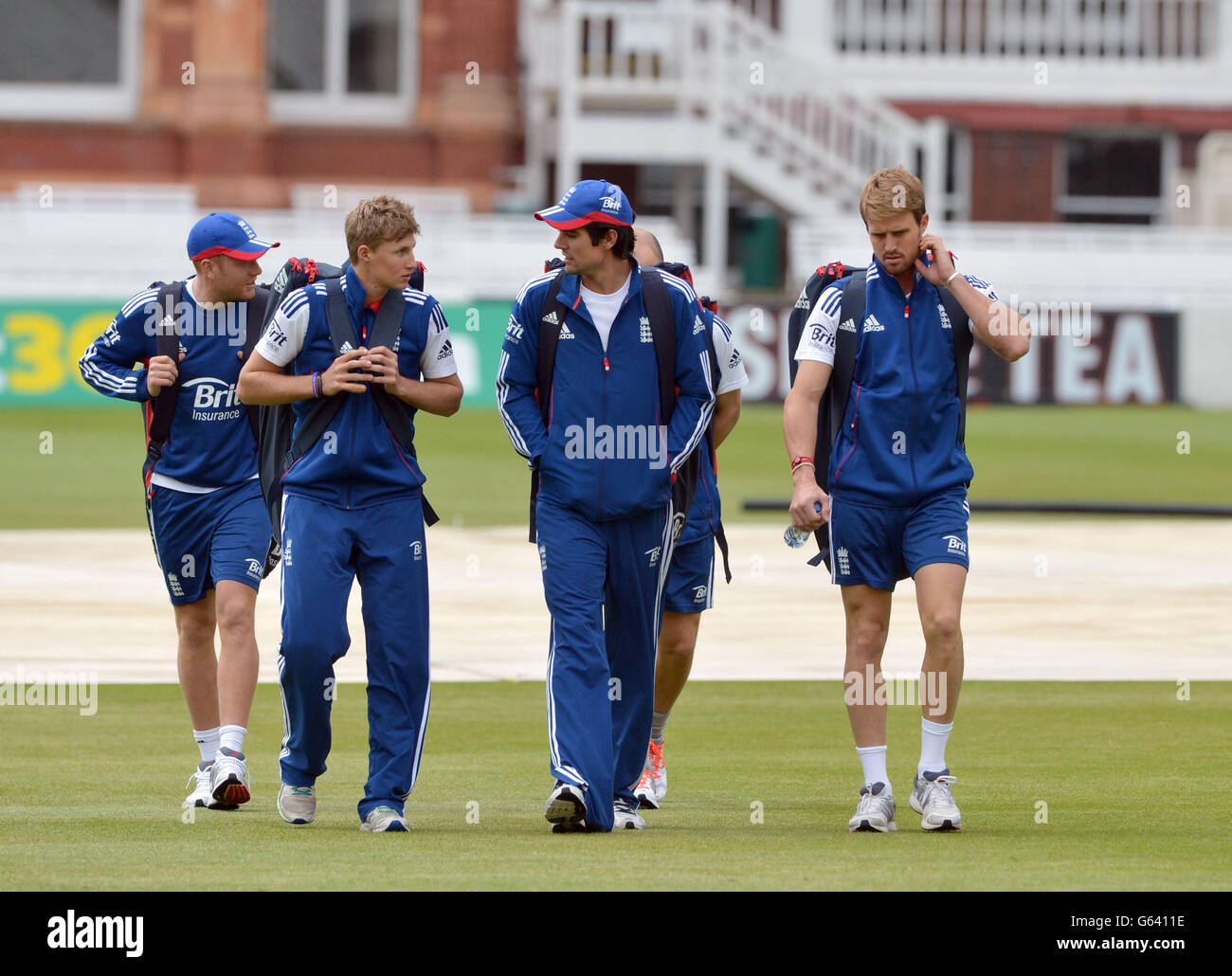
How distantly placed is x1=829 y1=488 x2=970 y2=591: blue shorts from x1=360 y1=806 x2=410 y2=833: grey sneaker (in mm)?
1687

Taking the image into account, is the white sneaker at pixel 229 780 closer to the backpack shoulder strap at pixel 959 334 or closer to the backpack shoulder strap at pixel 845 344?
the backpack shoulder strap at pixel 845 344

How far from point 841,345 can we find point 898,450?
0.41 metres

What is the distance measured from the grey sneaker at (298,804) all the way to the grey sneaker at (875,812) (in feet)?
5.87

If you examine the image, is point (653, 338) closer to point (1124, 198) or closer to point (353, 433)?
point (353, 433)

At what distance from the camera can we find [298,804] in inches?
303

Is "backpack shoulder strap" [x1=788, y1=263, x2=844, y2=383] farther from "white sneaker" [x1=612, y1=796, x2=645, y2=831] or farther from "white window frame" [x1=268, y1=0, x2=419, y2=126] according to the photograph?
"white window frame" [x1=268, y1=0, x2=419, y2=126]

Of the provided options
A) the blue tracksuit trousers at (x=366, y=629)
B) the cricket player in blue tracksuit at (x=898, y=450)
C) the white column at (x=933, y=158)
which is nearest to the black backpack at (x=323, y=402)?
the blue tracksuit trousers at (x=366, y=629)

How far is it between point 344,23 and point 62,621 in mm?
27129

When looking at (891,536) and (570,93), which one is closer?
(891,536)

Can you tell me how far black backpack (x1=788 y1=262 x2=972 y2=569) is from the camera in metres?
7.93

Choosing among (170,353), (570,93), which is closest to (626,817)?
(170,353)
